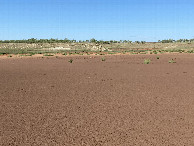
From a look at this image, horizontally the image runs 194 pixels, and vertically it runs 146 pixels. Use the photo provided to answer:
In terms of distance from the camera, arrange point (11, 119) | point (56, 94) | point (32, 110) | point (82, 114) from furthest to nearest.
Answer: point (56, 94) < point (32, 110) < point (82, 114) < point (11, 119)

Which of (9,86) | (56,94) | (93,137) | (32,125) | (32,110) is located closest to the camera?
(93,137)

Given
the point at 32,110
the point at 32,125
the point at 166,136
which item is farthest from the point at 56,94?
the point at 166,136

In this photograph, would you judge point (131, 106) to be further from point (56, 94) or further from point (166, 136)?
point (56, 94)

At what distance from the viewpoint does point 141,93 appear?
10.5 m

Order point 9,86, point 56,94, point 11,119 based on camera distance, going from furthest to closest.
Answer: point 9,86 → point 56,94 → point 11,119

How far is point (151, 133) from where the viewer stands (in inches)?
227

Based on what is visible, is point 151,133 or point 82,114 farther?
point 82,114

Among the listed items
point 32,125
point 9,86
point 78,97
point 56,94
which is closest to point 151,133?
point 32,125

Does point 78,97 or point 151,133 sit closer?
point 151,133

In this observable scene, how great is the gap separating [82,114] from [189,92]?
544 cm

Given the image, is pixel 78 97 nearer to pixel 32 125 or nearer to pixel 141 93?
pixel 141 93

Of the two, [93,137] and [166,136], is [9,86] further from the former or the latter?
[166,136]

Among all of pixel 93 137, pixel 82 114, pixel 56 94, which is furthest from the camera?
pixel 56 94

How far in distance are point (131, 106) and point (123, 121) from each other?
1.65 meters
